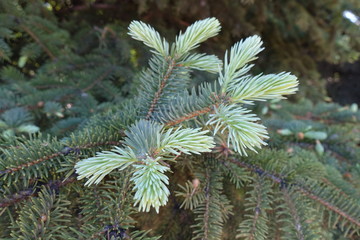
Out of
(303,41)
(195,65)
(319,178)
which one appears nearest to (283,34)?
(303,41)

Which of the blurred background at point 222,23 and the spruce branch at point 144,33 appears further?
the blurred background at point 222,23

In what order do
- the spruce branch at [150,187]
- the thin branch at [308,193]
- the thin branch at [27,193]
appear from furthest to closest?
the thin branch at [308,193] → the thin branch at [27,193] → the spruce branch at [150,187]

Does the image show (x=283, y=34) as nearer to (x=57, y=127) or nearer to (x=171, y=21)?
(x=171, y=21)

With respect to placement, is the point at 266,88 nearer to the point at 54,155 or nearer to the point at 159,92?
the point at 159,92

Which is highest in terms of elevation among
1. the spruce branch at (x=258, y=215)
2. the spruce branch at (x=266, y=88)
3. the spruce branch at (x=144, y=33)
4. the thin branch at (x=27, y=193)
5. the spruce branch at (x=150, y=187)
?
the spruce branch at (x=144, y=33)

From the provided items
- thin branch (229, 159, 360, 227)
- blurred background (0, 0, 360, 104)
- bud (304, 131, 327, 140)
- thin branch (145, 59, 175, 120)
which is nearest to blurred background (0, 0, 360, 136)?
blurred background (0, 0, 360, 104)

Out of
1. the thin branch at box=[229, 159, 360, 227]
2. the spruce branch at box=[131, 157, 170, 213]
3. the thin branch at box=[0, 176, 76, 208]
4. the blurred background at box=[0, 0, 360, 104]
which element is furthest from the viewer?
the blurred background at box=[0, 0, 360, 104]

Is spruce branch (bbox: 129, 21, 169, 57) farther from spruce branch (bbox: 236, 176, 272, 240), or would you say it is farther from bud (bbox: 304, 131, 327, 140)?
bud (bbox: 304, 131, 327, 140)

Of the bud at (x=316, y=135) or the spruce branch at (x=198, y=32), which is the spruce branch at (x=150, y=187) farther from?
the bud at (x=316, y=135)

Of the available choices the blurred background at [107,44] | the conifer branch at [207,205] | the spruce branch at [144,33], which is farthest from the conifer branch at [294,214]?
the blurred background at [107,44]

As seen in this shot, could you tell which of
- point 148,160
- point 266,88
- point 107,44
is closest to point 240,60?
point 266,88

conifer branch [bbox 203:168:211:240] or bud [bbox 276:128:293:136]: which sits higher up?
bud [bbox 276:128:293:136]
